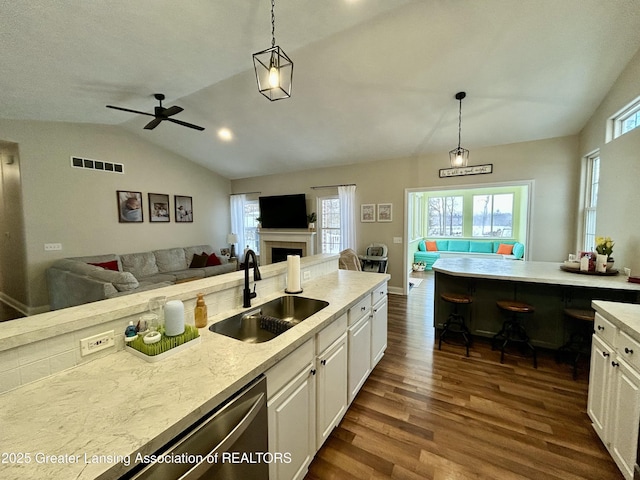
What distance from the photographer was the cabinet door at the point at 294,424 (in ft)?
3.96

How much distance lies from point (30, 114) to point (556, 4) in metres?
6.61

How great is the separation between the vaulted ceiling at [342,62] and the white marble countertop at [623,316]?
99.0 inches

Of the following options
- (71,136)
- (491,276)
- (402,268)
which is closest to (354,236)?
(402,268)

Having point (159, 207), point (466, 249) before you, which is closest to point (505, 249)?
point (466, 249)

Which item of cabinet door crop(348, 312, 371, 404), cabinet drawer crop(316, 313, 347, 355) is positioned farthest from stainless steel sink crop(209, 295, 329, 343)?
cabinet door crop(348, 312, 371, 404)

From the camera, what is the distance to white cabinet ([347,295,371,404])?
197cm

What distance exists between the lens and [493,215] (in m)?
8.35

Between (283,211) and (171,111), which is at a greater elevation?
(171,111)

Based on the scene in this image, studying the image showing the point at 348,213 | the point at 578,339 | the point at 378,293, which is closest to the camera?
the point at 378,293

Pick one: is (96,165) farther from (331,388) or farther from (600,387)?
(600,387)

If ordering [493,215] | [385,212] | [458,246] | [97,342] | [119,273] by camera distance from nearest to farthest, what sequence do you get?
[97,342]
[119,273]
[385,212]
[493,215]
[458,246]

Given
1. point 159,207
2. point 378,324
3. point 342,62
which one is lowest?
point 378,324

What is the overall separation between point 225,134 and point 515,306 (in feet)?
17.6

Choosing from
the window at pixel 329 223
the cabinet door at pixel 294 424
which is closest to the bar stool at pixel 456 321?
the cabinet door at pixel 294 424
